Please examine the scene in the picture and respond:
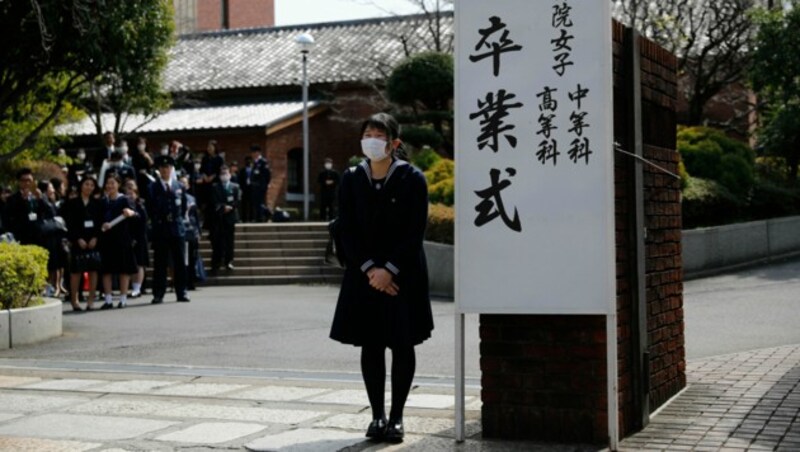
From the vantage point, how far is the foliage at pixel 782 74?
71.3ft

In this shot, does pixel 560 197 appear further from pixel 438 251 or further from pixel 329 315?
pixel 438 251

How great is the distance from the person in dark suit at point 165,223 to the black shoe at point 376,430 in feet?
32.0

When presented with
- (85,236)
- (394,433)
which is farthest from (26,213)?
(394,433)

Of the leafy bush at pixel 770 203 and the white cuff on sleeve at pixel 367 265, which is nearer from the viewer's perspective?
the white cuff on sleeve at pixel 367 265

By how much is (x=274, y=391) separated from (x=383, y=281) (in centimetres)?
217

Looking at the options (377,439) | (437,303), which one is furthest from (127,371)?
(437,303)

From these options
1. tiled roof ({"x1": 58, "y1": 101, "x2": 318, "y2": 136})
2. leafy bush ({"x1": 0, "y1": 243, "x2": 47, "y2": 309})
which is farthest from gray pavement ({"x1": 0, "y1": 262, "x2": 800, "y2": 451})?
tiled roof ({"x1": 58, "y1": 101, "x2": 318, "y2": 136})

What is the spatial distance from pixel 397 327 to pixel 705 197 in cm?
1296

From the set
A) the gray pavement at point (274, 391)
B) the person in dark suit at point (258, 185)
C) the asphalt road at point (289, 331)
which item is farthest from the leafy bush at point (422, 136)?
the gray pavement at point (274, 391)

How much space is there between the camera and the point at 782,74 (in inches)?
869

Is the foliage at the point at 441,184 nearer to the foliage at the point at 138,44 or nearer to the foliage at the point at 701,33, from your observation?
the foliage at the point at 138,44

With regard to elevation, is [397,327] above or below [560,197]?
below

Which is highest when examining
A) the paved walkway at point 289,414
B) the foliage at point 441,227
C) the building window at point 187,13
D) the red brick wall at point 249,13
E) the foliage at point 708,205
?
the red brick wall at point 249,13

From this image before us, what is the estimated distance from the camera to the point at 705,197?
18078 millimetres
